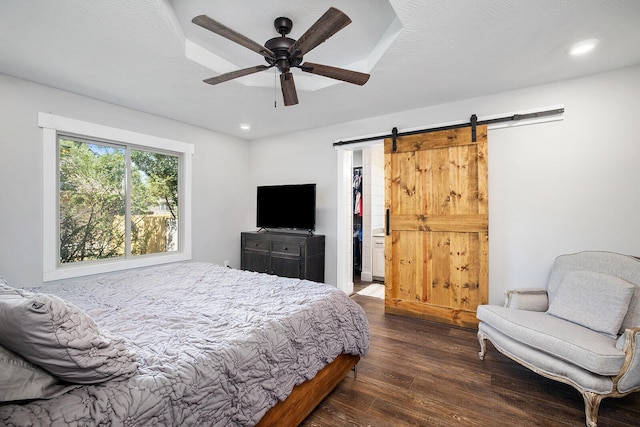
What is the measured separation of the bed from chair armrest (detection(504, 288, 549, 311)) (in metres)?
1.41

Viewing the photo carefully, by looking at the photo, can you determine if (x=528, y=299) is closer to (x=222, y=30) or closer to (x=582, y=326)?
(x=582, y=326)

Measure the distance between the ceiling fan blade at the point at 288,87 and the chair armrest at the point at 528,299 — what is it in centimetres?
254

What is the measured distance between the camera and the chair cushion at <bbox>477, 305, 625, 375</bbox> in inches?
65.4

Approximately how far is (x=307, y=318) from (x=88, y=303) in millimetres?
1416

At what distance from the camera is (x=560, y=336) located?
1.88 meters

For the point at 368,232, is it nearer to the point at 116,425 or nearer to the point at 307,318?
the point at 307,318

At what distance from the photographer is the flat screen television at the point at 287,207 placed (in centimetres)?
407

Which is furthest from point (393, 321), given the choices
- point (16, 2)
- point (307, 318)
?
point (16, 2)

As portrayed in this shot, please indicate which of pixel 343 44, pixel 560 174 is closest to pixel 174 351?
pixel 343 44

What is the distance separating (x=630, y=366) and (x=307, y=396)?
1901 millimetres

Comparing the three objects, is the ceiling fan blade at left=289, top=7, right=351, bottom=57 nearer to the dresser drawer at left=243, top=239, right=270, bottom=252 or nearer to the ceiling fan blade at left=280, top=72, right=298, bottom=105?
the ceiling fan blade at left=280, top=72, right=298, bottom=105

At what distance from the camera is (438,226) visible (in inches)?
129

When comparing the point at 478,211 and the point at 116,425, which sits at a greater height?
the point at 478,211

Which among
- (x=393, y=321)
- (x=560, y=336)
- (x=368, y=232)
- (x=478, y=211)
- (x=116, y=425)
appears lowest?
(x=393, y=321)
